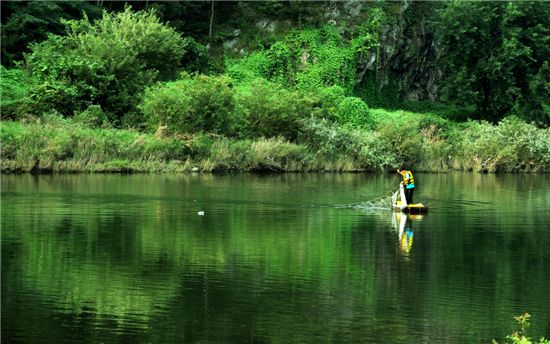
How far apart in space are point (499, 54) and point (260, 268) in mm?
50777

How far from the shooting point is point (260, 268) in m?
22.2

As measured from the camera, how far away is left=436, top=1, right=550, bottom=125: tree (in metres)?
69.2

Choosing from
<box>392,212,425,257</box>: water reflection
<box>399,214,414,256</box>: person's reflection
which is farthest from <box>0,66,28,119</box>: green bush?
<box>399,214,414,256</box>: person's reflection

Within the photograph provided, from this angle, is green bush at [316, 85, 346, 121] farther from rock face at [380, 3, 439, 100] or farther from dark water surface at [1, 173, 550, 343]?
dark water surface at [1, 173, 550, 343]

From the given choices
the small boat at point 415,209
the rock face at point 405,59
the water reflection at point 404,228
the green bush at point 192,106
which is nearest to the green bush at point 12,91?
the green bush at point 192,106

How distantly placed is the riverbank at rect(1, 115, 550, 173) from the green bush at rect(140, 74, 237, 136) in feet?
3.14

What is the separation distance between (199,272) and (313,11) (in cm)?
5136

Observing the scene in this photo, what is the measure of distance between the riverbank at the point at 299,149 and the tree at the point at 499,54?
5.31 metres

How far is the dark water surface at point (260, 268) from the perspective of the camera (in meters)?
16.9

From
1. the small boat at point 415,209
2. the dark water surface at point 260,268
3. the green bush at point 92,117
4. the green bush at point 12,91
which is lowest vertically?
the dark water surface at point 260,268

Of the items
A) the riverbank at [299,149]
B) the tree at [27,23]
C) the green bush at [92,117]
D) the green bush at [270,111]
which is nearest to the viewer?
the riverbank at [299,149]

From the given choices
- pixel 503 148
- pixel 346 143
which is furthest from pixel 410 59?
pixel 346 143

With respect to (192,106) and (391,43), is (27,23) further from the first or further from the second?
(391,43)

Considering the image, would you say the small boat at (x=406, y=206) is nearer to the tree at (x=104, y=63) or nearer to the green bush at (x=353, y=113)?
the tree at (x=104, y=63)
